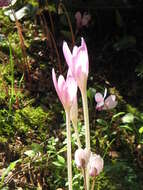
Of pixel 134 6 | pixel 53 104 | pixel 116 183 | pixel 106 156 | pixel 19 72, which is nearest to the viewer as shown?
pixel 116 183

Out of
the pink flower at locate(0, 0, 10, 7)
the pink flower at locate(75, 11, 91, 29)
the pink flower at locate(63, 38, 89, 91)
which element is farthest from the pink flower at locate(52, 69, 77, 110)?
the pink flower at locate(75, 11, 91, 29)

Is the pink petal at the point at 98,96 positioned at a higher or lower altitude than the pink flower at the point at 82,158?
higher

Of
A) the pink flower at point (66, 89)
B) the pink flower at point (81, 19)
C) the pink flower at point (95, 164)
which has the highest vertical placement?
the pink flower at point (81, 19)

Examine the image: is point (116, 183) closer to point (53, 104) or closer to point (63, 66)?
point (53, 104)

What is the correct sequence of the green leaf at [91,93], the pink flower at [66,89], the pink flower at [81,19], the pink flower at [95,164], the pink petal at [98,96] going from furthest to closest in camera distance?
the pink flower at [81,19] < the green leaf at [91,93] < the pink petal at [98,96] < the pink flower at [95,164] < the pink flower at [66,89]

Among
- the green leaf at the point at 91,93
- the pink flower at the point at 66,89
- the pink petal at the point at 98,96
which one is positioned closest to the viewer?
the pink flower at the point at 66,89

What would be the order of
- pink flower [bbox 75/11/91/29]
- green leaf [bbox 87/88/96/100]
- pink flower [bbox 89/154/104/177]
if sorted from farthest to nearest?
pink flower [bbox 75/11/91/29] < green leaf [bbox 87/88/96/100] < pink flower [bbox 89/154/104/177]

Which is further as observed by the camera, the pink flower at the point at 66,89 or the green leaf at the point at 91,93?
the green leaf at the point at 91,93

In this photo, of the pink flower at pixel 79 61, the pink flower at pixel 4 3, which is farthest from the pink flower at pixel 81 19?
the pink flower at pixel 79 61

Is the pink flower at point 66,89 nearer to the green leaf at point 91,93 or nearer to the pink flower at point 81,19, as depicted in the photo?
the green leaf at point 91,93

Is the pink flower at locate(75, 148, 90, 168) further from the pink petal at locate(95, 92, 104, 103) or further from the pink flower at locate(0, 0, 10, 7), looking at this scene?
the pink flower at locate(0, 0, 10, 7)

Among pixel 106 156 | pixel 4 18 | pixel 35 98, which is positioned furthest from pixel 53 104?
pixel 4 18
